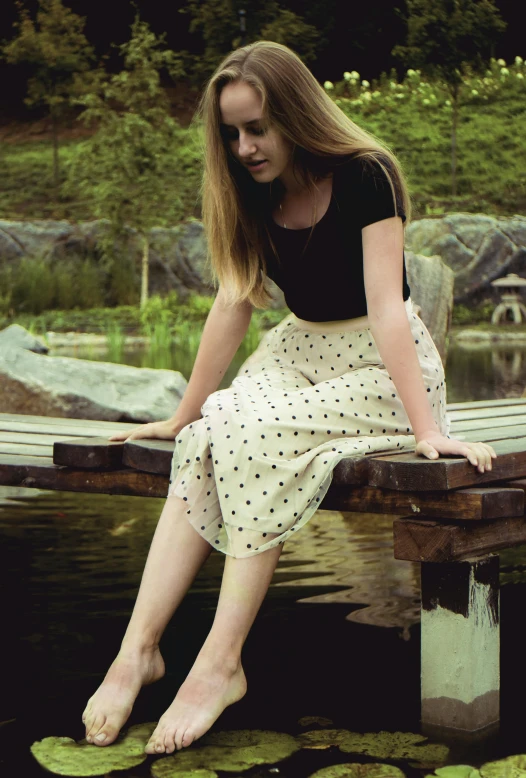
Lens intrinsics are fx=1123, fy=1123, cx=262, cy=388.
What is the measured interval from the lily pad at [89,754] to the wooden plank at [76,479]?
53 cm

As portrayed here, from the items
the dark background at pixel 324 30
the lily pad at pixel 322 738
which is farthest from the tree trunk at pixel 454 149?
the lily pad at pixel 322 738

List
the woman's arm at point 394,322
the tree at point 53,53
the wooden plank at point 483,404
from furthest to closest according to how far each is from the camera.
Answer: the tree at point 53,53 < the wooden plank at point 483,404 < the woman's arm at point 394,322

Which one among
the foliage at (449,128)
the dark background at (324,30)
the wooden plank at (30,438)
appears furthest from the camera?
the dark background at (324,30)

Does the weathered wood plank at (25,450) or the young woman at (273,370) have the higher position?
the young woman at (273,370)

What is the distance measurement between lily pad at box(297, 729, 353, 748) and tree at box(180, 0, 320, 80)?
14.8 m

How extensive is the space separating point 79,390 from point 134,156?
9321 millimetres

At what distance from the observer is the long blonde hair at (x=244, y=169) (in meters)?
2.23

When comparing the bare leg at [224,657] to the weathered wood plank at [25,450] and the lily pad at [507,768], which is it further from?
the weathered wood plank at [25,450]

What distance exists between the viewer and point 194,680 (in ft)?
6.56

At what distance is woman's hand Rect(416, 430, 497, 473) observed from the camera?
6.52 ft

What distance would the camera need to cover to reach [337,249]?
236 cm

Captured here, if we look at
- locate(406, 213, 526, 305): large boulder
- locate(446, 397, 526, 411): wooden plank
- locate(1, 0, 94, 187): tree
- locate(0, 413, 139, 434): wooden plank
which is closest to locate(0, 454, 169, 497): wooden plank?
locate(0, 413, 139, 434): wooden plank

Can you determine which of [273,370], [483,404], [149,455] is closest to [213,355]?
[273,370]

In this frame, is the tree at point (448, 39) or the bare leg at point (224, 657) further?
the tree at point (448, 39)
